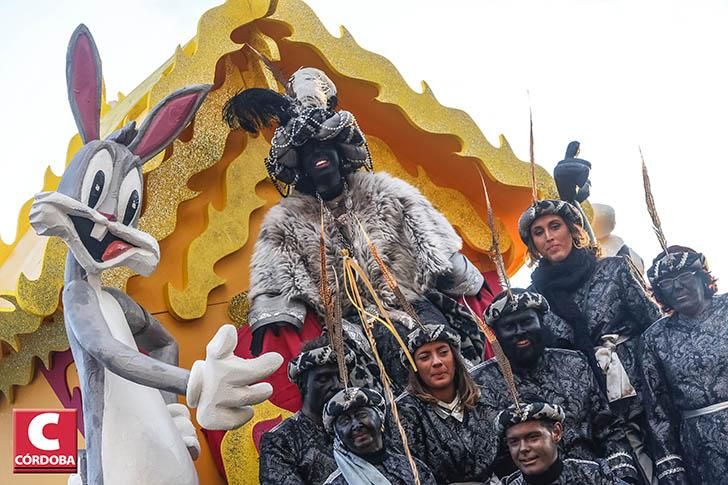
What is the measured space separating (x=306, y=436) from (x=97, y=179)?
3.62 feet

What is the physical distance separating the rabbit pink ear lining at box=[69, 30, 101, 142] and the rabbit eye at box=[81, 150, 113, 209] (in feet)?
0.43

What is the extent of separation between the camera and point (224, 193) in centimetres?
563

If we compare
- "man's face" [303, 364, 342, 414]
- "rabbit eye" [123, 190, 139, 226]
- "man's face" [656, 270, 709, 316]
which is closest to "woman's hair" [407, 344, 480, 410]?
"man's face" [303, 364, 342, 414]

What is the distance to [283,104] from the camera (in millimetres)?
5492

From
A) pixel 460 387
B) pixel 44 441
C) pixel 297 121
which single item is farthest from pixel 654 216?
pixel 44 441

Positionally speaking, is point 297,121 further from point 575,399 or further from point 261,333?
point 575,399

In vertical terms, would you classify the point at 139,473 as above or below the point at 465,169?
below

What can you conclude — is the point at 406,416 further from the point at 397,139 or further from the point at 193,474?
the point at 397,139

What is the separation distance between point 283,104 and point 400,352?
4.13ft

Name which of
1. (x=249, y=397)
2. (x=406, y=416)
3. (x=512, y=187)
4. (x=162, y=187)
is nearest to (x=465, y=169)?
(x=512, y=187)

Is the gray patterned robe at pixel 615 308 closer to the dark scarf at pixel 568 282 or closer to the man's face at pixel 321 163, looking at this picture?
the dark scarf at pixel 568 282

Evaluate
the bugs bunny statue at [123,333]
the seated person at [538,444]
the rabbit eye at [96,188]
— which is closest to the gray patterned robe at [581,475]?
the seated person at [538,444]

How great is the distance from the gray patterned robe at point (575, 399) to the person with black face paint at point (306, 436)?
0.52m

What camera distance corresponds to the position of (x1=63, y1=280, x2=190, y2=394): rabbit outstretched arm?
160 inches
